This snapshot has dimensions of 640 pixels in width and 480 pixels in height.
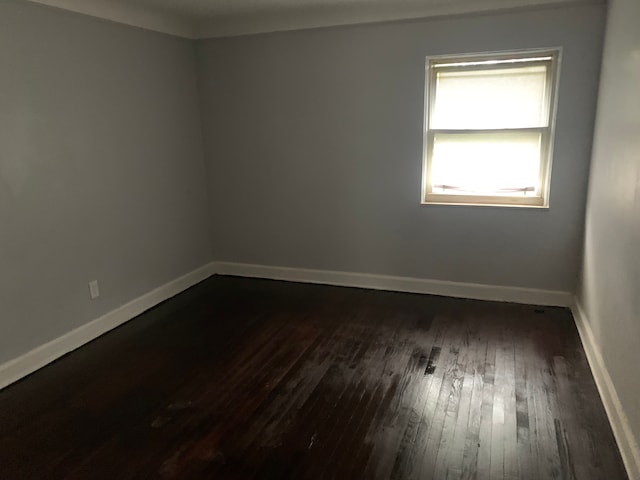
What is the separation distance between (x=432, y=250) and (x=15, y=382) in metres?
3.20

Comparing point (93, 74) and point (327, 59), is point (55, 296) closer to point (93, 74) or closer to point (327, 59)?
point (93, 74)

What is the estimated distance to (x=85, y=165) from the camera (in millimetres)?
3318

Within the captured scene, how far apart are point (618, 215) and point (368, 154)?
204cm

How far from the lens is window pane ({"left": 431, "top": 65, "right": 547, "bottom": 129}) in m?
3.61

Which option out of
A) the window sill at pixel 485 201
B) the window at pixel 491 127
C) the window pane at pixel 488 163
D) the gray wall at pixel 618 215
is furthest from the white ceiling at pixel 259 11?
the window sill at pixel 485 201

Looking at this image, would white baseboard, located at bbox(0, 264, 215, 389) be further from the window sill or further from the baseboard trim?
the window sill

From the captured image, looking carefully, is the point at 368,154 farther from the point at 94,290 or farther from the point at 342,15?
the point at 94,290

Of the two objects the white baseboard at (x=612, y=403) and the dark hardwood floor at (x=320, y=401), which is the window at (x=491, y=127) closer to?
the dark hardwood floor at (x=320, y=401)

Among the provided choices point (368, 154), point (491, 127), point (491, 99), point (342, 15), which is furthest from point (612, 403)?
point (342, 15)

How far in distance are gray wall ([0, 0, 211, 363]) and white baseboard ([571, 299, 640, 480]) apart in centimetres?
334

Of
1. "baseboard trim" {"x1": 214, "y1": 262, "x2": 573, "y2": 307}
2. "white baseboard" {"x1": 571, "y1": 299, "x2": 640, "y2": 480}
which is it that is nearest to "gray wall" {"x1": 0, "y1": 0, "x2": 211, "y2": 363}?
"baseboard trim" {"x1": 214, "y1": 262, "x2": 573, "y2": 307}

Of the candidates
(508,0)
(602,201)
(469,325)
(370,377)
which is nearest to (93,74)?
(370,377)

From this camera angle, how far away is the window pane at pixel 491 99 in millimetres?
3605

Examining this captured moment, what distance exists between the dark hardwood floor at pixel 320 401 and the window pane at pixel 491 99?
4.94ft
